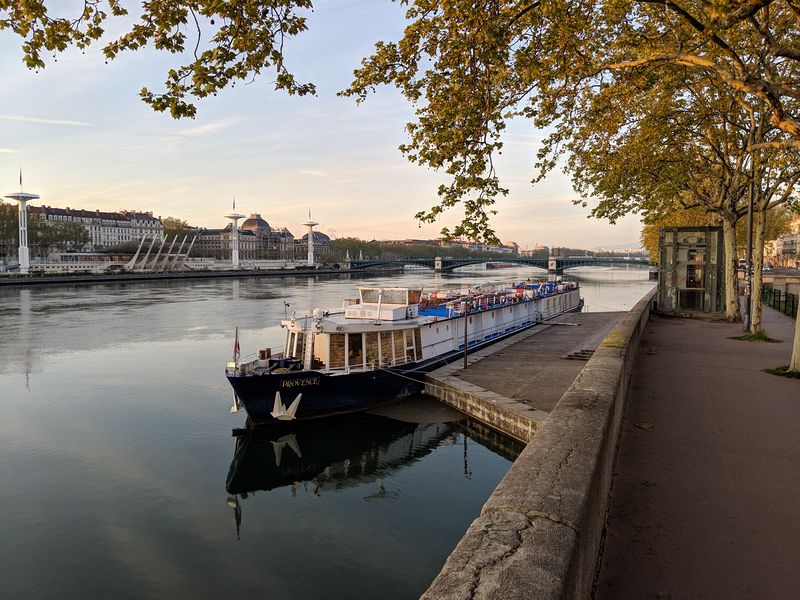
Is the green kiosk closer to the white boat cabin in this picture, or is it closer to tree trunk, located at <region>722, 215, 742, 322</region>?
tree trunk, located at <region>722, 215, 742, 322</region>

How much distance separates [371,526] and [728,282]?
70.4ft

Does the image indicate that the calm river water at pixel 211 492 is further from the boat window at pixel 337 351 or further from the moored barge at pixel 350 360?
the boat window at pixel 337 351

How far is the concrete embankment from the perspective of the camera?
3.08 metres

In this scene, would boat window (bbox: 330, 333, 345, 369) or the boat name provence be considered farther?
boat window (bbox: 330, 333, 345, 369)

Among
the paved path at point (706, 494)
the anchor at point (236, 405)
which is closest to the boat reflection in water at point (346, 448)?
the anchor at point (236, 405)

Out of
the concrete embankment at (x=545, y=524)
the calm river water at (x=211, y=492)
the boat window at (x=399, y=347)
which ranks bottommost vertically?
the calm river water at (x=211, y=492)

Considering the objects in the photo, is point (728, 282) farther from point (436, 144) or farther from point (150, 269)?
point (150, 269)

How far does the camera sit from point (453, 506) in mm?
13852

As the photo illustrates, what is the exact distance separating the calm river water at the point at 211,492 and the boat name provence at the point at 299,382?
5.23 feet

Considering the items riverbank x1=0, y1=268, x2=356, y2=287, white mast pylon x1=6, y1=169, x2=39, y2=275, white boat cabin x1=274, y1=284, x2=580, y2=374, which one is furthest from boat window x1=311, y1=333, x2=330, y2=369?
white mast pylon x1=6, y1=169, x2=39, y2=275

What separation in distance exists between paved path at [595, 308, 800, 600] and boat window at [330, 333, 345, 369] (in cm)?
1143

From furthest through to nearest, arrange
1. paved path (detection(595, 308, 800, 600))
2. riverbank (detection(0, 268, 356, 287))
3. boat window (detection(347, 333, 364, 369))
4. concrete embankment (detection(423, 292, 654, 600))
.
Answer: riverbank (detection(0, 268, 356, 287)) < boat window (detection(347, 333, 364, 369)) < paved path (detection(595, 308, 800, 600)) < concrete embankment (detection(423, 292, 654, 600))

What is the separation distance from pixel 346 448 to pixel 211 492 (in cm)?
454

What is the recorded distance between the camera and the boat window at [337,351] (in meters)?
20.5
